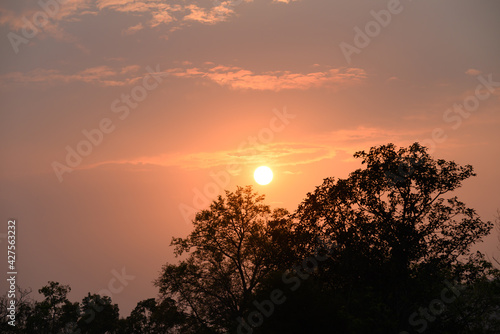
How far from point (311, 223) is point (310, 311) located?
8.64m

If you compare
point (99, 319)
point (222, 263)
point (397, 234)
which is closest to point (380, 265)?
point (397, 234)

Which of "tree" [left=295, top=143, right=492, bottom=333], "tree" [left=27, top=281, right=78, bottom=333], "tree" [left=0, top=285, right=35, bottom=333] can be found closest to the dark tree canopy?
"tree" [left=295, top=143, right=492, bottom=333]

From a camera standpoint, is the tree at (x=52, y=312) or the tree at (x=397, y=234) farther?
the tree at (x=52, y=312)

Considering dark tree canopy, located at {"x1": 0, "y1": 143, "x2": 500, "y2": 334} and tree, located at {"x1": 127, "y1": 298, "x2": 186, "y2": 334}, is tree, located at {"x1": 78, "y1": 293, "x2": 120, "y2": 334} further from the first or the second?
dark tree canopy, located at {"x1": 0, "y1": 143, "x2": 500, "y2": 334}

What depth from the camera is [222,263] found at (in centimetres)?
4906

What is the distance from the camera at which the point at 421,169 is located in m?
35.9

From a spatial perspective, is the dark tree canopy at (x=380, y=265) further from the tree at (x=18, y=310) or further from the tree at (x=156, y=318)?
the tree at (x=18, y=310)

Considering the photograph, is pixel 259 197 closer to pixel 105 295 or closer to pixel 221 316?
pixel 221 316

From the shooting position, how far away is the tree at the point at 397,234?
111ft

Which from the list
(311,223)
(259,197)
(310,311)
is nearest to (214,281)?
(259,197)

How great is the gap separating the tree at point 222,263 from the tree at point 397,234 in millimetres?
9746

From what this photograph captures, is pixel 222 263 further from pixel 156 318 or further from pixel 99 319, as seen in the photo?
pixel 99 319

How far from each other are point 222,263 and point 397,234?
65.4ft

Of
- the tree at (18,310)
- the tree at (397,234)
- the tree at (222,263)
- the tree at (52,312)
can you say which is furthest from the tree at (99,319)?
the tree at (397,234)
